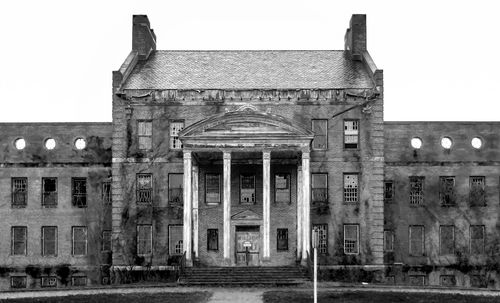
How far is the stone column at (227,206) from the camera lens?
146 feet

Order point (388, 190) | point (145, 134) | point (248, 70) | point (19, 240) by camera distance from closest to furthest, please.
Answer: point (145, 134) < point (248, 70) < point (19, 240) < point (388, 190)

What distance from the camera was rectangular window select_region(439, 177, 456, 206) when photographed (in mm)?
53125

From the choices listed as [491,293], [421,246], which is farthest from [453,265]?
[491,293]

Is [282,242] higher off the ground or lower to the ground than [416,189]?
lower

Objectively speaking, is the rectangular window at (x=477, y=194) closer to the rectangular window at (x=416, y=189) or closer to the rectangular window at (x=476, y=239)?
the rectangular window at (x=476, y=239)

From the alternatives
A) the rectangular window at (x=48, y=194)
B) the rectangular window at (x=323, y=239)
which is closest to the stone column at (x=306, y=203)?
the rectangular window at (x=323, y=239)

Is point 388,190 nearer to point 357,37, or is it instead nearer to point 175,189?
point 357,37

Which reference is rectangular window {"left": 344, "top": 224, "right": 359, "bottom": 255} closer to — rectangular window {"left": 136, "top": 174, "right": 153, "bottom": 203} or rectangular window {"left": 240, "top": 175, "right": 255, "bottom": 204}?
rectangular window {"left": 240, "top": 175, "right": 255, "bottom": 204}

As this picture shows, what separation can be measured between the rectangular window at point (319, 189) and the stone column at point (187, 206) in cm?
721

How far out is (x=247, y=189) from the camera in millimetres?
48594

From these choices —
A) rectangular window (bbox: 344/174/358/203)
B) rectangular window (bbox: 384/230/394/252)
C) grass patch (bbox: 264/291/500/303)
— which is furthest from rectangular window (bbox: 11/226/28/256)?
grass patch (bbox: 264/291/500/303)

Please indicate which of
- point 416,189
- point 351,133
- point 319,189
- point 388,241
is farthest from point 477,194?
point 319,189

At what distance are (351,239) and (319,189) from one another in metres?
3.01

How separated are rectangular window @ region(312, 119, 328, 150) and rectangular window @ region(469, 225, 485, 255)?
34.1ft
